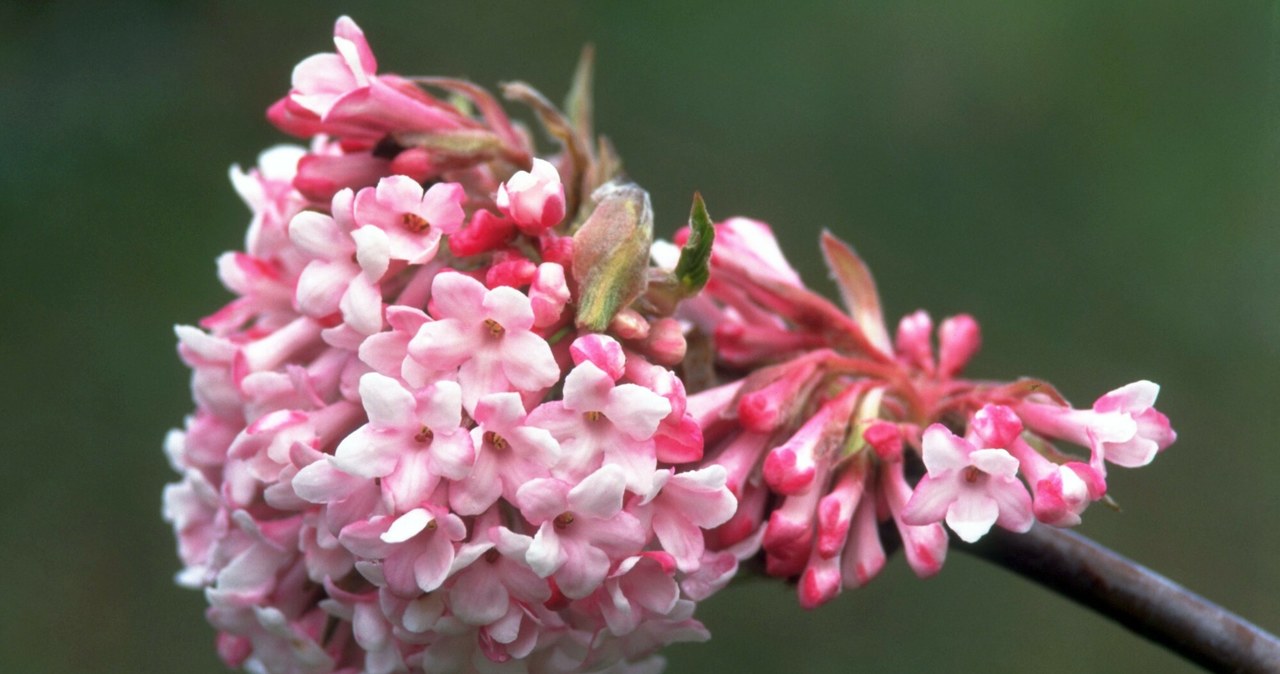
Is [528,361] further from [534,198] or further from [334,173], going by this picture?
[334,173]

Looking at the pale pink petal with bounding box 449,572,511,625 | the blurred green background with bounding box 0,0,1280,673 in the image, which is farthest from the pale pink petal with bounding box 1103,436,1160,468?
the blurred green background with bounding box 0,0,1280,673

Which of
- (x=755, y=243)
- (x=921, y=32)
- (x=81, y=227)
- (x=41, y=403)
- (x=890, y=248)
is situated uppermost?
(x=755, y=243)

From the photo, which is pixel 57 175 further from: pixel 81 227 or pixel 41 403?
pixel 41 403

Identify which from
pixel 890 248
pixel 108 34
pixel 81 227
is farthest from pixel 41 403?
pixel 890 248

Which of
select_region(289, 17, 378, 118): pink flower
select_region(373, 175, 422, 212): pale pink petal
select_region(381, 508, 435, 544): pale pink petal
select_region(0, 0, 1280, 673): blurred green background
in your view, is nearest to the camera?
select_region(381, 508, 435, 544): pale pink petal

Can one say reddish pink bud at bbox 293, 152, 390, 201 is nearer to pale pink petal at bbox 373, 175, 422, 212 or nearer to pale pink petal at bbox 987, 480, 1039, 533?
pale pink petal at bbox 373, 175, 422, 212

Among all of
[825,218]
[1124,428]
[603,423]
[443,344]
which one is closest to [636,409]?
[603,423]
